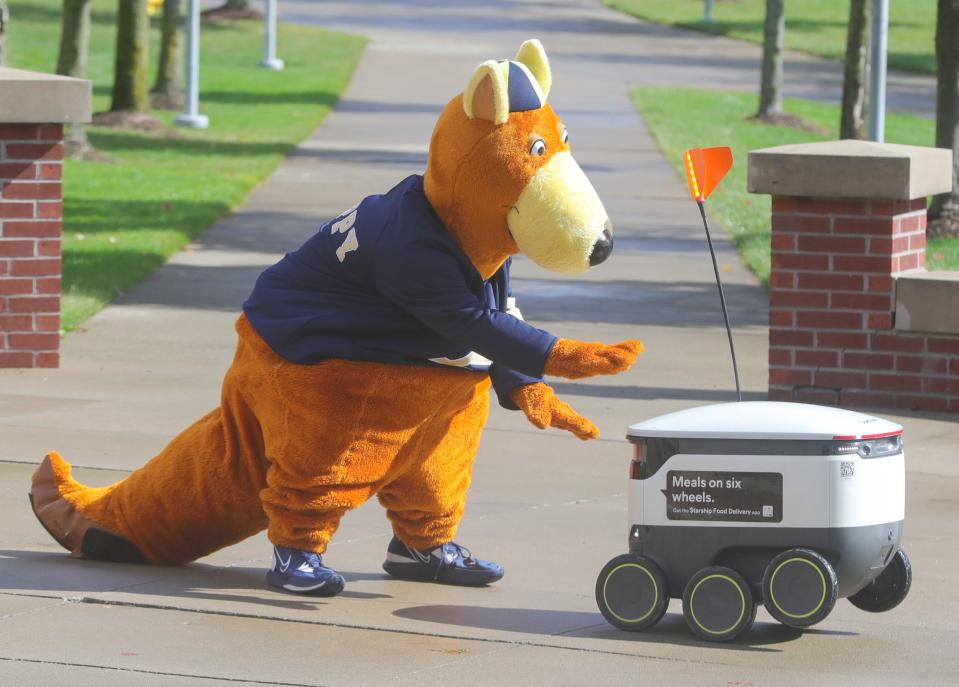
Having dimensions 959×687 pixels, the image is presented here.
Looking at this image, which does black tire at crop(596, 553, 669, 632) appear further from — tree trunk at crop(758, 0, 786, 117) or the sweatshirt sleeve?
tree trunk at crop(758, 0, 786, 117)

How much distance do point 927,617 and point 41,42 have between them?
32397 millimetres

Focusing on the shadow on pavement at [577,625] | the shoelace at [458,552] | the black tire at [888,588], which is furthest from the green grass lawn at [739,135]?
the shadow on pavement at [577,625]

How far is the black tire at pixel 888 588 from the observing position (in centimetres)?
499

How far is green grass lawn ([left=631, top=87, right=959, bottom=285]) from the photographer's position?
14.6 metres

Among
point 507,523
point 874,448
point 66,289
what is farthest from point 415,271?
point 66,289

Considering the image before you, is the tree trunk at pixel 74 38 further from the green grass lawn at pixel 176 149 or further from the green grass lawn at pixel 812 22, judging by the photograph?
the green grass lawn at pixel 812 22

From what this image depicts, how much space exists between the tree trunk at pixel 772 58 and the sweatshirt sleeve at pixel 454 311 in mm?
20526

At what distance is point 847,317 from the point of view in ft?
Answer: 28.9

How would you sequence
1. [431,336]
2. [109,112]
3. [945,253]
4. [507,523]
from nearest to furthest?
[431,336] → [507,523] → [945,253] → [109,112]

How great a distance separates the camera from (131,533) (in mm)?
5562

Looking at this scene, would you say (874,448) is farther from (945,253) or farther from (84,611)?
(945,253)

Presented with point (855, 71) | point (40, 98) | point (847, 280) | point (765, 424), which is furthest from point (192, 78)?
point (765, 424)

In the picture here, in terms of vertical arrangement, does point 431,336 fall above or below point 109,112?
below

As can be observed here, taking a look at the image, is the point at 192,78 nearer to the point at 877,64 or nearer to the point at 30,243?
the point at 877,64
